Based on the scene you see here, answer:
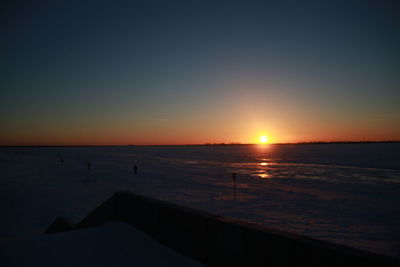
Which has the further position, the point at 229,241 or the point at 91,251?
the point at 91,251

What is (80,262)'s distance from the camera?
134 inches

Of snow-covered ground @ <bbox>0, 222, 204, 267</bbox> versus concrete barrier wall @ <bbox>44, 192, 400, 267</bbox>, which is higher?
concrete barrier wall @ <bbox>44, 192, 400, 267</bbox>

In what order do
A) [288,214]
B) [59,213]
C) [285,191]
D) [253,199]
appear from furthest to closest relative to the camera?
1. [285,191]
2. [253,199]
3. [288,214]
4. [59,213]

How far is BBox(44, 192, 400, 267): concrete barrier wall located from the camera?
2488 millimetres

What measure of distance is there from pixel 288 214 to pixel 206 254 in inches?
363

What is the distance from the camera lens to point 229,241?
330cm

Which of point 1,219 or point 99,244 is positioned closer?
point 99,244

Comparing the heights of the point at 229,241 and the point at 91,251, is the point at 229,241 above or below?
above

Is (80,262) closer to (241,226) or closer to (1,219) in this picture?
(241,226)

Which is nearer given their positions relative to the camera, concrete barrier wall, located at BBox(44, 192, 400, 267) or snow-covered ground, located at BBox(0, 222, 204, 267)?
concrete barrier wall, located at BBox(44, 192, 400, 267)

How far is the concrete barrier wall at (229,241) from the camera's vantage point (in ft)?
8.16

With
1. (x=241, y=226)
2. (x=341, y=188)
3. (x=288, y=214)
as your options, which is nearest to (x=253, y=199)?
(x=288, y=214)

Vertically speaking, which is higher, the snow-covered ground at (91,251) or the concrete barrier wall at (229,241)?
the concrete barrier wall at (229,241)

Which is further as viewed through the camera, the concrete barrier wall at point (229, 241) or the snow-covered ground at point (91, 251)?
the snow-covered ground at point (91, 251)
